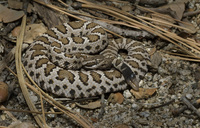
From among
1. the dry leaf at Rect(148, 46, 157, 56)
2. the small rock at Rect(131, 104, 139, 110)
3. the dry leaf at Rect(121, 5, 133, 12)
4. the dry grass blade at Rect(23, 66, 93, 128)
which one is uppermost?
the dry leaf at Rect(121, 5, 133, 12)

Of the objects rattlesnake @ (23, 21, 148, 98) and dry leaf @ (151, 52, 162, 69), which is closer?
rattlesnake @ (23, 21, 148, 98)

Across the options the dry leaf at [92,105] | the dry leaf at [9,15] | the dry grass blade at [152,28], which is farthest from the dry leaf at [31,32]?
the dry leaf at [92,105]

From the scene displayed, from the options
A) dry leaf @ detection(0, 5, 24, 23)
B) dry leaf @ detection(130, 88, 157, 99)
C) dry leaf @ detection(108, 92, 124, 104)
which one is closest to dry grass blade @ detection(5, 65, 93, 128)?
dry leaf @ detection(108, 92, 124, 104)

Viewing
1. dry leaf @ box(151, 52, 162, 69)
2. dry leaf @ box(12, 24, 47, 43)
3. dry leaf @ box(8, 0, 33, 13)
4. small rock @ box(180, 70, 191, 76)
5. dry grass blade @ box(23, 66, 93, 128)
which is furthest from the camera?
dry leaf @ box(8, 0, 33, 13)

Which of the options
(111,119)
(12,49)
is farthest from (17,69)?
(111,119)

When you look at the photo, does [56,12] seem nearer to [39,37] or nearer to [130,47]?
[39,37]

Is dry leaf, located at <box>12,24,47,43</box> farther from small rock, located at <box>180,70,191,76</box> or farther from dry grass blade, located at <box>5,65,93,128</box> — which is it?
small rock, located at <box>180,70,191,76</box>
